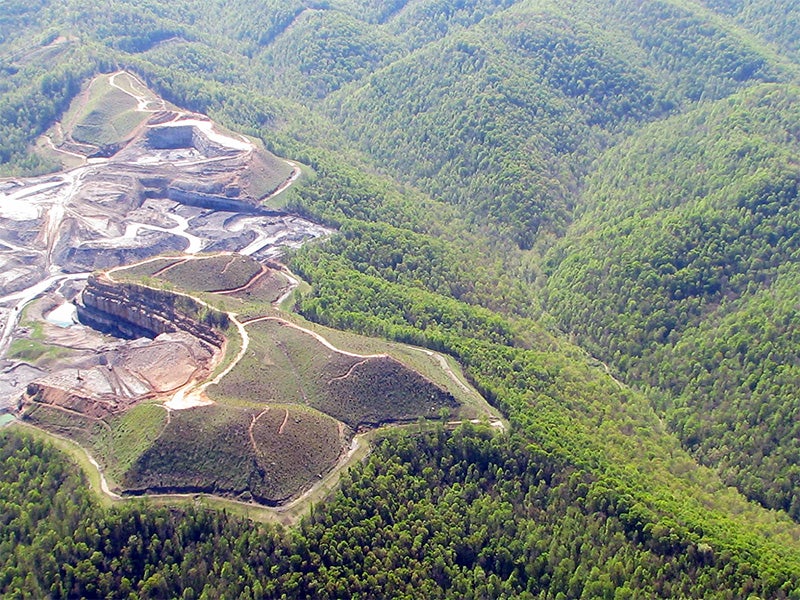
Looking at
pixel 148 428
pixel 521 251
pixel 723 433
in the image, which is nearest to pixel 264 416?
pixel 148 428

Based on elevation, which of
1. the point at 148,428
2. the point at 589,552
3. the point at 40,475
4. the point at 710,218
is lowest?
the point at 40,475

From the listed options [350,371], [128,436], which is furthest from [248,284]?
[128,436]

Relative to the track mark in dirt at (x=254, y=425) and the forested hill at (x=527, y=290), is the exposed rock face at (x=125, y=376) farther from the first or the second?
the track mark in dirt at (x=254, y=425)

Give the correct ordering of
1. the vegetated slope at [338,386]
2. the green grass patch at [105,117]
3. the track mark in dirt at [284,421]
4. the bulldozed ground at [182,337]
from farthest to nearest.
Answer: the green grass patch at [105,117], the vegetated slope at [338,386], the track mark in dirt at [284,421], the bulldozed ground at [182,337]

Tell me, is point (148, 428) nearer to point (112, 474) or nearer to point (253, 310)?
point (112, 474)

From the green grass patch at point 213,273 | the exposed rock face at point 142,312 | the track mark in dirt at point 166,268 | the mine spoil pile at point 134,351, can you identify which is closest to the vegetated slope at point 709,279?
the green grass patch at point 213,273

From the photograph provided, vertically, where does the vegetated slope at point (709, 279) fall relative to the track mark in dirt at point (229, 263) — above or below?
above
